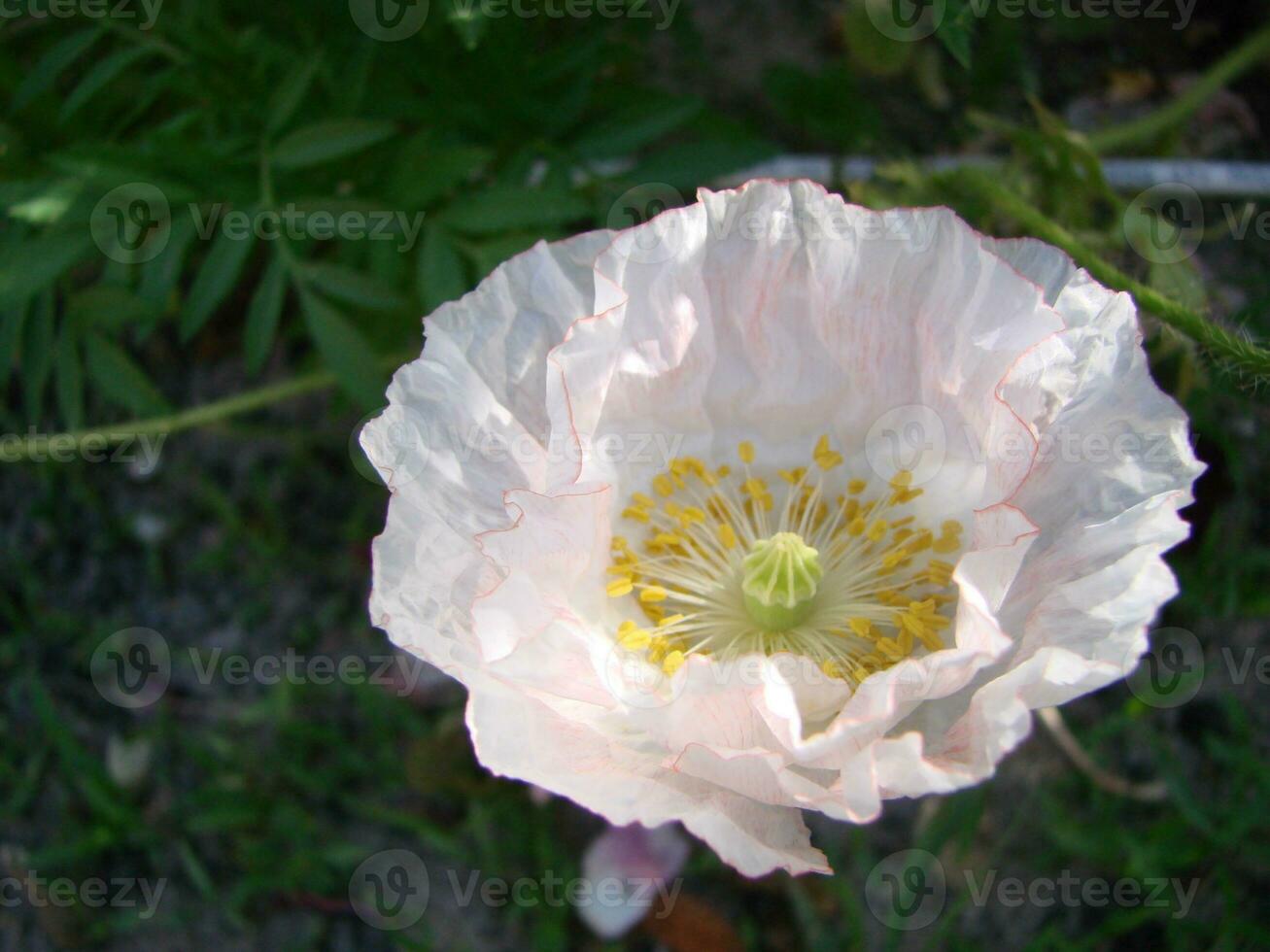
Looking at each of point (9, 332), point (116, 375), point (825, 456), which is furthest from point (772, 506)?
point (9, 332)

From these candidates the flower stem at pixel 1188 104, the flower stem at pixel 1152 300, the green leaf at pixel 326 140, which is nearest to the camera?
the flower stem at pixel 1152 300

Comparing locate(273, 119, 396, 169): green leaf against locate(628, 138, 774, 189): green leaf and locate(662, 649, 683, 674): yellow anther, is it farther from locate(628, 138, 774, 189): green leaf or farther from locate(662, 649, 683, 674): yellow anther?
locate(662, 649, 683, 674): yellow anther

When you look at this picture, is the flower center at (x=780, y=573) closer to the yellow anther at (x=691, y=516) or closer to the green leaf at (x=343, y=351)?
the yellow anther at (x=691, y=516)

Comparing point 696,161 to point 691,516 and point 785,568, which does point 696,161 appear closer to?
point 691,516

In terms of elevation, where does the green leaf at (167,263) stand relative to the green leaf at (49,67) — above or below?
below

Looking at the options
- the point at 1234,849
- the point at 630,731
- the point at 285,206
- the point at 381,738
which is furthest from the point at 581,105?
the point at 1234,849

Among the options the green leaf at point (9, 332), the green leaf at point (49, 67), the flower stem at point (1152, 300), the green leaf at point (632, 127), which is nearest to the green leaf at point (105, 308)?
the green leaf at point (9, 332)

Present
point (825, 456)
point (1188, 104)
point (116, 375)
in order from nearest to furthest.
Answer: point (825, 456) → point (116, 375) → point (1188, 104)
